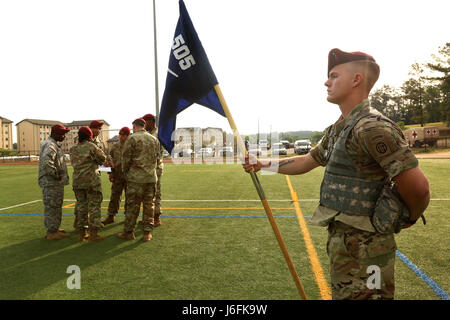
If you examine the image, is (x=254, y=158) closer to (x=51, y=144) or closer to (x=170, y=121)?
(x=170, y=121)

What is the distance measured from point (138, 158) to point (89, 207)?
3.87 ft

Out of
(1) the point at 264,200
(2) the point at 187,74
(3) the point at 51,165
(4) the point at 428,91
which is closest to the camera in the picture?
(1) the point at 264,200

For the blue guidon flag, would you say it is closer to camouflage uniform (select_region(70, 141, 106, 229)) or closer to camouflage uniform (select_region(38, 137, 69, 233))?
camouflage uniform (select_region(70, 141, 106, 229))

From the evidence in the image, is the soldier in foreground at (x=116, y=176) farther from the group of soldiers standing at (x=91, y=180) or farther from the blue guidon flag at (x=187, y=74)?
the blue guidon flag at (x=187, y=74)

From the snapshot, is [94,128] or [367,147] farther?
[94,128]

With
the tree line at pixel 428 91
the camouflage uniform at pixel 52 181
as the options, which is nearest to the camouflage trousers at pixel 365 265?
the camouflage uniform at pixel 52 181

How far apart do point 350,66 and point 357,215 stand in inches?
36.1

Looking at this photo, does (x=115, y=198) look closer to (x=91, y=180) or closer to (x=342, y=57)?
(x=91, y=180)

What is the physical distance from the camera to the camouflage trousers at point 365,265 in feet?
6.09

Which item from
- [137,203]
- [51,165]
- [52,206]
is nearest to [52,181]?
[51,165]

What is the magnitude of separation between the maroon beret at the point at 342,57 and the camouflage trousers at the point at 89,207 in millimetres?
4510

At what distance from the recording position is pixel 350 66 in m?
1.95

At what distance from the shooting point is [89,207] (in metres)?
5.31
